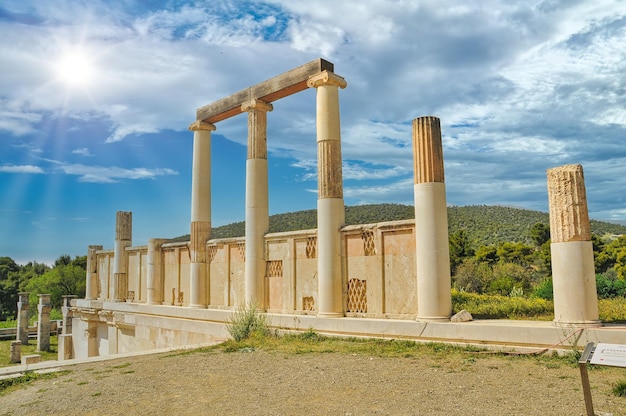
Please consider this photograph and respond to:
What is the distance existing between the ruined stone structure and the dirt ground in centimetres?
197

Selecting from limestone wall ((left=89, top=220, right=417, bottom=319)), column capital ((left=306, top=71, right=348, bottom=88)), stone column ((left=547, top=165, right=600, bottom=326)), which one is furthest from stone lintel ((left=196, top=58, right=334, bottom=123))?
stone column ((left=547, top=165, right=600, bottom=326))

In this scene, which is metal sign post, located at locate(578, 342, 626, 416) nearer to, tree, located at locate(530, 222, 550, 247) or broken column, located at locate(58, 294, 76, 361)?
broken column, located at locate(58, 294, 76, 361)

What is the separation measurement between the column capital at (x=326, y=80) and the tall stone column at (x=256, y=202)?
2.80 m

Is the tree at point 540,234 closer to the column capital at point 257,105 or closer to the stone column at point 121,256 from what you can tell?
the column capital at point 257,105

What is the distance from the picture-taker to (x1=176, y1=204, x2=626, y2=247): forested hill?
51.4 m

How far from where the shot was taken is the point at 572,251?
10.2m

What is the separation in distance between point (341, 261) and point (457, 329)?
4146 mm

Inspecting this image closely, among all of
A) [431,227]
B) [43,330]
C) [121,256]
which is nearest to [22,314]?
[43,330]

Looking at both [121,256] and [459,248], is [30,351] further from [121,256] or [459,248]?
[459,248]

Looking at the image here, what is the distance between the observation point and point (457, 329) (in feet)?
36.3

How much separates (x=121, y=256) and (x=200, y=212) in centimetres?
725

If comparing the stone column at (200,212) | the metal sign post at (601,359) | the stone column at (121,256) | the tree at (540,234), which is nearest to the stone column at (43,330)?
the stone column at (121,256)

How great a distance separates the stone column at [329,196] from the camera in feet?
46.0

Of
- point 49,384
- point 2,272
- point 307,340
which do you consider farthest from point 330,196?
point 2,272
